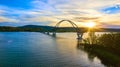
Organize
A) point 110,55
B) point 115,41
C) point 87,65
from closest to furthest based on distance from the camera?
point 87,65, point 110,55, point 115,41

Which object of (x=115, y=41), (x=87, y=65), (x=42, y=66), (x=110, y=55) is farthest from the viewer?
(x=115, y=41)

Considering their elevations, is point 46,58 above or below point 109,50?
below

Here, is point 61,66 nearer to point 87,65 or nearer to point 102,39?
point 87,65

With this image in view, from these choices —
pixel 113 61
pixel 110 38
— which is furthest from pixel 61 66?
pixel 110 38

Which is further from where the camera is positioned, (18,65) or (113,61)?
(113,61)

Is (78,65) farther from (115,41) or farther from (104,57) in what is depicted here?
(115,41)

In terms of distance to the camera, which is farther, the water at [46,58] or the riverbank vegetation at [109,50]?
the riverbank vegetation at [109,50]

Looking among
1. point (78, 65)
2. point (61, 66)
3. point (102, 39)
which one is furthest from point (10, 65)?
point (102, 39)

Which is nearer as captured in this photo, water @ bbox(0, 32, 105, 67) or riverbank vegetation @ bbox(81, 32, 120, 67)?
water @ bbox(0, 32, 105, 67)

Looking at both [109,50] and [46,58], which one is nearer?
[46,58]
